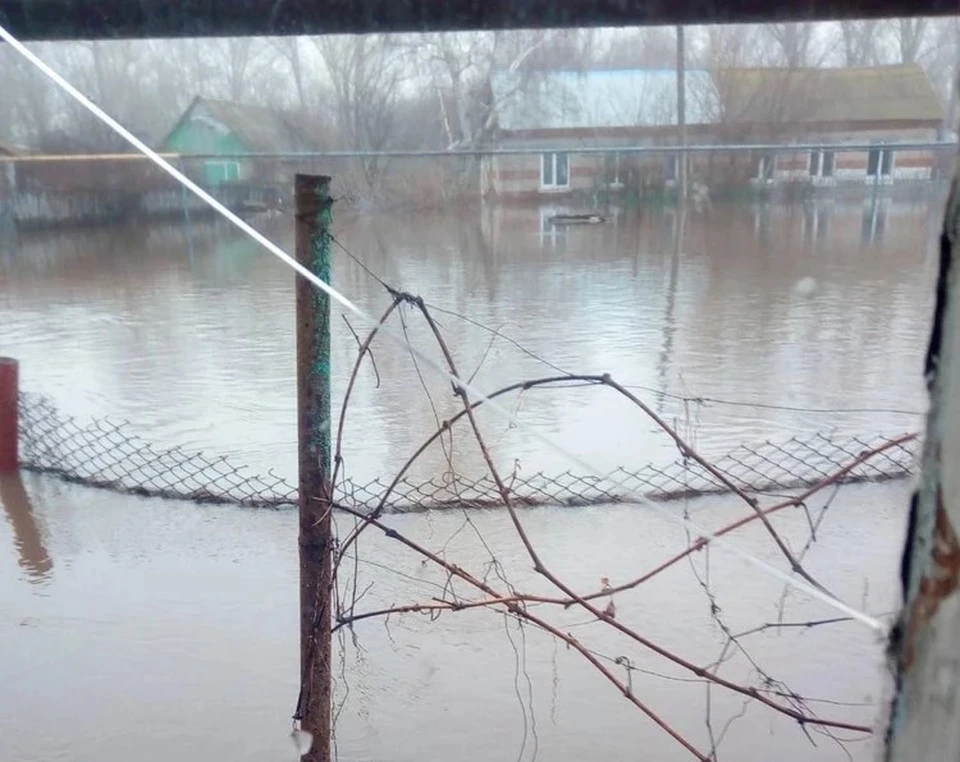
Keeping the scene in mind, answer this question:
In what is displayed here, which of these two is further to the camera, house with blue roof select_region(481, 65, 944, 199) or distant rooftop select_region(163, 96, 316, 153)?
distant rooftop select_region(163, 96, 316, 153)

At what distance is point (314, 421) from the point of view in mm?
1856

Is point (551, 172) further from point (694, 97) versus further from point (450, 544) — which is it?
point (450, 544)

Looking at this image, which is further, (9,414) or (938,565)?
(9,414)

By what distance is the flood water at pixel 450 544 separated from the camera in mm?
2834

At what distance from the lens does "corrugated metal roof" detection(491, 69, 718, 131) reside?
26.0m

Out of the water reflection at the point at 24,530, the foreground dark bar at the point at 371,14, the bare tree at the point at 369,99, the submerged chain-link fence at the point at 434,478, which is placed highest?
the bare tree at the point at 369,99

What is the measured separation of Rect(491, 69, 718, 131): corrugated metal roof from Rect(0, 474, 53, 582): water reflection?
23.4m

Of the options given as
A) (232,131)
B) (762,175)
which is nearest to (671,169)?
(762,175)

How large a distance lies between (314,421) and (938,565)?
1.45 m

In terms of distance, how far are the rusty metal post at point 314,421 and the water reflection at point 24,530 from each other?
226cm

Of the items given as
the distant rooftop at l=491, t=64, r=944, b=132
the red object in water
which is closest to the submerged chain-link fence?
the red object in water

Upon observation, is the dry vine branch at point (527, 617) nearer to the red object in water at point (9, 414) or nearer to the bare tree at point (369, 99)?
the red object in water at point (9, 414)

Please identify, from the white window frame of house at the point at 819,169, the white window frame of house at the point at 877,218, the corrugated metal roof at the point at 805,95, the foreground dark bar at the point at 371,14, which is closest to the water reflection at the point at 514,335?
the foreground dark bar at the point at 371,14

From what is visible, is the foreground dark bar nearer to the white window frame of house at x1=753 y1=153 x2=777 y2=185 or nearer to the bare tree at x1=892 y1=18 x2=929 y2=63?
the bare tree at x1=892 y1=18 x2=929 y2=63
